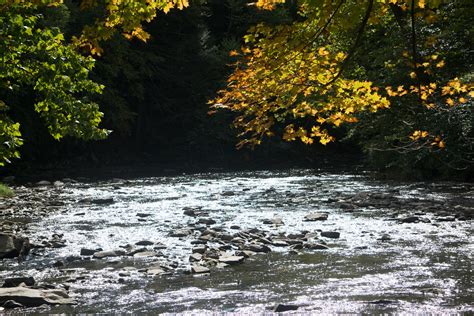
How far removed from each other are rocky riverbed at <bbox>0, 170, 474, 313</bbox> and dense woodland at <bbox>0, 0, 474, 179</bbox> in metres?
2.04

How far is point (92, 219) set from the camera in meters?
15.8

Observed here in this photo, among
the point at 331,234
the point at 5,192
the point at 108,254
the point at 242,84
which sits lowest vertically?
the point at 108,254

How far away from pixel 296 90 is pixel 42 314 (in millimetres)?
4397

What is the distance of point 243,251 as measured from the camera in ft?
37.0

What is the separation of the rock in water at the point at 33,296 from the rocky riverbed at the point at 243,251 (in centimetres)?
2

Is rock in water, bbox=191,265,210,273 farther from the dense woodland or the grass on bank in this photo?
the grass on bank

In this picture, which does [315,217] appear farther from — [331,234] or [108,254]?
[108,254]

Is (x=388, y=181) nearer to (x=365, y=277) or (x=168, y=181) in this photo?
(x=168, y=181)

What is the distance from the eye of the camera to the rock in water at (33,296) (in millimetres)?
7961

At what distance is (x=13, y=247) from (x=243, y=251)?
14.7 ft

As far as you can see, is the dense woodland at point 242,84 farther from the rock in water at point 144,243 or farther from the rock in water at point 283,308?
the rock in water at point 144,243

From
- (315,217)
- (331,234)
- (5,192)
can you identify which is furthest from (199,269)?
(5,192)

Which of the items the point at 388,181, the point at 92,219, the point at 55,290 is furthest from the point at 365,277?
the point at 388,181

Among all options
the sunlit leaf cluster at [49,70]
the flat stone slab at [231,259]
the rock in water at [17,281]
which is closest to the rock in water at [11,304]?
the rock in water at [17,281]
